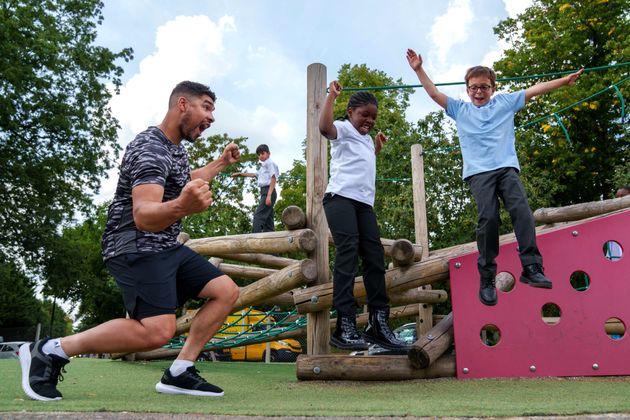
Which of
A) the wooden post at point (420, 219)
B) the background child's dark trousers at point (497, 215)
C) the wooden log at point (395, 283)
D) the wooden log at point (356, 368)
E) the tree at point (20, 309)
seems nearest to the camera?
the background child's dark trousers at point (497, 215)

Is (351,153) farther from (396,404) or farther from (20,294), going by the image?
(20,294)

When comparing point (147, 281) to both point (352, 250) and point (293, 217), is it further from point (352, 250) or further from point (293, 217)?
point (293, 217)

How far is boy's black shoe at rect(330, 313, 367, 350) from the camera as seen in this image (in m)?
4.59

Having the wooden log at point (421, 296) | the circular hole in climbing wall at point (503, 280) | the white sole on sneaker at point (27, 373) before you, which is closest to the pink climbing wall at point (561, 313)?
the circular hole in climbing wall at point (503, 280)

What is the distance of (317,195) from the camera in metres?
5.52

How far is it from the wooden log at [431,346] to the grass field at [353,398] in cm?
16

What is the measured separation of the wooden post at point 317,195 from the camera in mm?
5387

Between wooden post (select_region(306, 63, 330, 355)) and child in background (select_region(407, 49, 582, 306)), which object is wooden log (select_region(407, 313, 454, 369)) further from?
wooden post (select_region(306, 63, 330, 355))

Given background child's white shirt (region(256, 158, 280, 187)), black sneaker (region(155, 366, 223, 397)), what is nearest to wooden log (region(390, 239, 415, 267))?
black sneaker (region(155, 366, 223, 397))

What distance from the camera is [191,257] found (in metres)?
3.67

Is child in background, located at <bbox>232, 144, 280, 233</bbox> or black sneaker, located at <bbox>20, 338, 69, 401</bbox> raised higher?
child in background, located at <bbox>232, 144, 280, 233</bbox>

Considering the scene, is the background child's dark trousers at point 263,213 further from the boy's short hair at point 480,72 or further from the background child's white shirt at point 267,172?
the boy's short hair at point 480,72

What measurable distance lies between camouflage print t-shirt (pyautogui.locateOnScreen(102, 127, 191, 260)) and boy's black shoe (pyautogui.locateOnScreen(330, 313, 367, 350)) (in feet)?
5.41

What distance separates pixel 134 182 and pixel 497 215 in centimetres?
273
